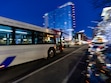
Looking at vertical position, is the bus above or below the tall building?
below

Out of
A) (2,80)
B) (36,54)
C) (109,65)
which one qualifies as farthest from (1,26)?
(109,65)

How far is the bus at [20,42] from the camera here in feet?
39.4

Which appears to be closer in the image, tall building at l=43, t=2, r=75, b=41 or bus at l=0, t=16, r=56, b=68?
bus at l=0, t=16, r=56, b=68

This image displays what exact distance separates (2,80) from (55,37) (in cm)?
1236

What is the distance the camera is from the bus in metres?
12.0

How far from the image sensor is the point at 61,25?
136 metres

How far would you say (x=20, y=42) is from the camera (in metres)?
13.9

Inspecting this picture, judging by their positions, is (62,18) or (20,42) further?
(62,18)

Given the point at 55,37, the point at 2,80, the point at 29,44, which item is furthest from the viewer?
the point at 55,37

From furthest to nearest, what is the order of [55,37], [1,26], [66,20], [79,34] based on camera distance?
[66,20] → [79,34] → [55,37] → [1,26]

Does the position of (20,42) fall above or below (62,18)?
below

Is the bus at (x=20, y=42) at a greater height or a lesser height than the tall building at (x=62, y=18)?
lesser

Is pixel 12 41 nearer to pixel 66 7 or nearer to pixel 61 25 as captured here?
pixel 61 25

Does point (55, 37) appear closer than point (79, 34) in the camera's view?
Yes
